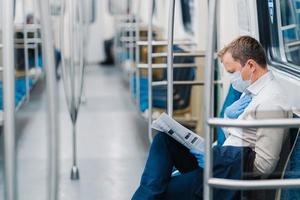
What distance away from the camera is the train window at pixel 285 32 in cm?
468

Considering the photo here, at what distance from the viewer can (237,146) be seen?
3.44 m

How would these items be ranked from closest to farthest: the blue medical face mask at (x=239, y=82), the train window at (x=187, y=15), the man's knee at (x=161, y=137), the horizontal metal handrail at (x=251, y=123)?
the horizontal metal handrail at (x=251, y=123)
the blue medical face mask at (x=239, y=82)
the man's knee at (x=161, y=137)
the train window at (x=187, y=15)

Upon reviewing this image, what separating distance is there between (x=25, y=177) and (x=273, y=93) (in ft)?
9.76

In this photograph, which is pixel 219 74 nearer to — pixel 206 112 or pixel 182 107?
pixel 182 107

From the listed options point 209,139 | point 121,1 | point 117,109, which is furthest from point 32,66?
point 209,139

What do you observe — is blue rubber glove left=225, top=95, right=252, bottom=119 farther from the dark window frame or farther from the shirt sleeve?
the dark window frame

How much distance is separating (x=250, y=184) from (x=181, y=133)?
3.12 feet

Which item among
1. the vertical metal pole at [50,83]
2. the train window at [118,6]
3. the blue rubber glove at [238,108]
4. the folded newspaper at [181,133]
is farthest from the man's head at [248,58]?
the train window at [118,6]

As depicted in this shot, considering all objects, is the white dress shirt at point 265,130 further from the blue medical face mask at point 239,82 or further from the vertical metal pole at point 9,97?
the vertical metal pole at point 9,97

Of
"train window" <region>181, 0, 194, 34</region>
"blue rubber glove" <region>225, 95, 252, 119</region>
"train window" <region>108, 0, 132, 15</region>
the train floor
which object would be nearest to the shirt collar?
"blue rubber glove" <region>225, 95, 252, 119</region>

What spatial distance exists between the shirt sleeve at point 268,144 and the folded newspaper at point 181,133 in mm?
481

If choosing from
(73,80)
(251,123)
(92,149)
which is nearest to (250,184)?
(251,123)

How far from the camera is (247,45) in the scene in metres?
3.62

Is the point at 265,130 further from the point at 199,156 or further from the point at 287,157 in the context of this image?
the point at 199,156
